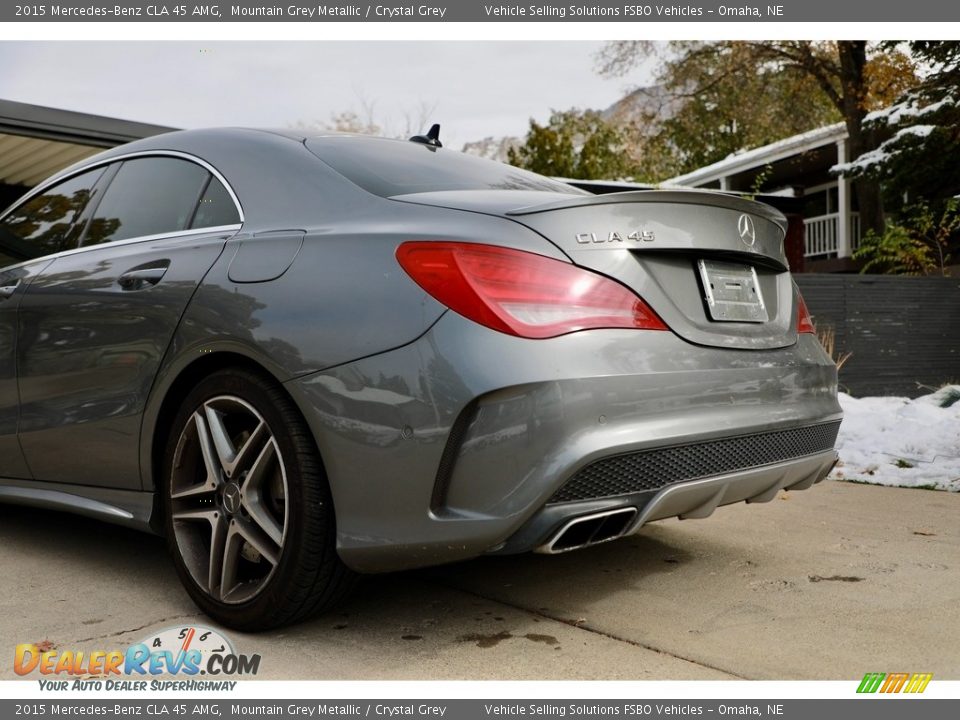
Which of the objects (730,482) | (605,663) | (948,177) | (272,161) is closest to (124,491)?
(272,161)

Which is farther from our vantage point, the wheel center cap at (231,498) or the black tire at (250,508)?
the wheel center cap at (231,498)

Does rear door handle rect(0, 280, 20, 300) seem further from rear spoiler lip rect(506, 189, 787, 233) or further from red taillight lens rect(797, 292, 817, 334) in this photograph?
red taillight lens rect(797, 292, 817, 334)

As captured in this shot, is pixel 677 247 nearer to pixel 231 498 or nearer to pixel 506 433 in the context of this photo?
pixel 506 433

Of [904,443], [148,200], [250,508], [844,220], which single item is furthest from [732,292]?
[844,220]

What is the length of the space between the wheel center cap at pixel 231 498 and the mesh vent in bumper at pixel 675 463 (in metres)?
1.00

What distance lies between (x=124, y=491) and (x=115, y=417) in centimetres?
25

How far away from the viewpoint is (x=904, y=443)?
20.3ft

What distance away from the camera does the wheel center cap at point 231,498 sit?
2.73 meters

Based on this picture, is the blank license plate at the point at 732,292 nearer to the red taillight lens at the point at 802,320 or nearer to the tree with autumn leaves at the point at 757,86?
the red taillight lens at the point at 802,320

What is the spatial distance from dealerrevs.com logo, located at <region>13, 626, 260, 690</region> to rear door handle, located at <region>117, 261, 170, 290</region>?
1132mm

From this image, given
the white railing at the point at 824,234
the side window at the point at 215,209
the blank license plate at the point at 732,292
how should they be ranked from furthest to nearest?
the white railing at the point at 824,234 → the side window at the point at 215,209 → the blank license plate at the point at 732,292

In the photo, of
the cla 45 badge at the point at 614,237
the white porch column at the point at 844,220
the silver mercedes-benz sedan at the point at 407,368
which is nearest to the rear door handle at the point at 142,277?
the silver mercedes-benz sedan at the point at 407,368

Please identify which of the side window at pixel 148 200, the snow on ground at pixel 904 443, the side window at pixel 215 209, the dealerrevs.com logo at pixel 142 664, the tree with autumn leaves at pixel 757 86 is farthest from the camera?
the tree with autumn leaves at pixel 757 86

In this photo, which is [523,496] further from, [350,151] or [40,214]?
[40,214]
